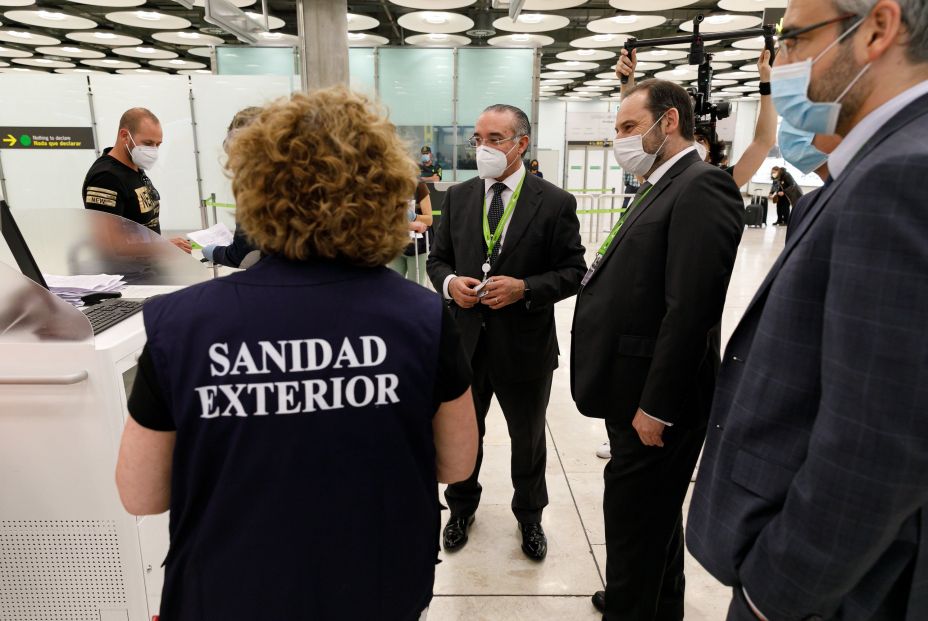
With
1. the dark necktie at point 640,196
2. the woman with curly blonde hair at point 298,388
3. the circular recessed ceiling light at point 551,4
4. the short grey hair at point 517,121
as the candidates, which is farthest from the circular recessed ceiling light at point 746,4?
the woman with curly blonde hair at point 298,388

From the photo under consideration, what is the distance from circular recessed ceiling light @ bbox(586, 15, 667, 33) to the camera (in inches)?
387

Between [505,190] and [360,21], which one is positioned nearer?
[505,190]

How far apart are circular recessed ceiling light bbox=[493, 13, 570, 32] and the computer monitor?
897 centimetres

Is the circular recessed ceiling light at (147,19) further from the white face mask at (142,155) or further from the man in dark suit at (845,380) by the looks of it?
the man in dark suit at (845,380)

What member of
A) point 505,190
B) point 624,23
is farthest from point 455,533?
point 624,23

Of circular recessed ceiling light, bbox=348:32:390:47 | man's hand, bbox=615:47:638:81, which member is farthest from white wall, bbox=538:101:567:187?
man's hand, bbox=615:47:638:81

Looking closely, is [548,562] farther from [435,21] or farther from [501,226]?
[435,21]

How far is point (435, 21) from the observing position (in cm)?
967

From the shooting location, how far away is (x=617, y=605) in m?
1.81

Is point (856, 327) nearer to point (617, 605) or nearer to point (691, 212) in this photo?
point (691, 212)

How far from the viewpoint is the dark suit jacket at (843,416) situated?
0.75 metres

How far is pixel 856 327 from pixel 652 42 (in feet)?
7.05

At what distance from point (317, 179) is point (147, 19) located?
11472 mm

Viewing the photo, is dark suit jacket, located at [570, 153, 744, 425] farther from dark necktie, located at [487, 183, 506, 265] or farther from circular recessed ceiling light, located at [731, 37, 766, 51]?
circular recessed ceiling light, located at [731, 37, 766, 51]
